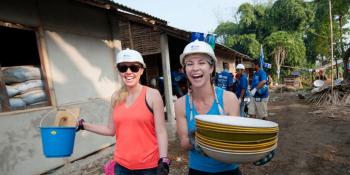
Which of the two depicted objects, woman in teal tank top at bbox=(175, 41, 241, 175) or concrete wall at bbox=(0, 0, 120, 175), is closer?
woman in teal tank top at bbox=(175, 41, 241, 175)

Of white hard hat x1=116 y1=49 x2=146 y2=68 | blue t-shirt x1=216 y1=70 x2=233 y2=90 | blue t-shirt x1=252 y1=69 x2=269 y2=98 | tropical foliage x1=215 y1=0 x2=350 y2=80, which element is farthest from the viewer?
tropical foliage x1=215 y1=0 x2=350 y2=80

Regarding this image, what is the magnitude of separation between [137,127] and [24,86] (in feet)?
11.5

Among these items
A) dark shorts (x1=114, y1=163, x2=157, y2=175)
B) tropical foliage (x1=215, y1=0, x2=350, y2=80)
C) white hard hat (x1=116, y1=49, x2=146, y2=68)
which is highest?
tropical foliage (x1=215, y1=0, x2=350, y2=80)

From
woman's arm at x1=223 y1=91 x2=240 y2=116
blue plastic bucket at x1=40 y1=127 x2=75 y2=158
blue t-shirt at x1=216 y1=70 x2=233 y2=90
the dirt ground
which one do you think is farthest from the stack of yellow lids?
blue t-shirt at x1=216 y1=70 x2=233 y2=90

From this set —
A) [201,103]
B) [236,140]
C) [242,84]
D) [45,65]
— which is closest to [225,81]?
[242,84]

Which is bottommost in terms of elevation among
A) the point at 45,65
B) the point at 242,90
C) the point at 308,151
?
the point at 308,151

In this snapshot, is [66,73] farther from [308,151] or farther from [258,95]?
[308,151]

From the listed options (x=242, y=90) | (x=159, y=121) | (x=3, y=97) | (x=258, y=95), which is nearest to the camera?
(x=159, y=121)

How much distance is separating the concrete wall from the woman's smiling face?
3.65m

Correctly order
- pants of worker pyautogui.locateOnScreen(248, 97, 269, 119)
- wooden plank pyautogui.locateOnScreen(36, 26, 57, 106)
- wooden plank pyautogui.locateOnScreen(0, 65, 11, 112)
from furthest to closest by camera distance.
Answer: pants of worker pyautogui.locateOnScreen(248, 97, 269, 119), wooden plank pyautogui.locateOnScreen(36, 26, 57, 106), wooden plank pyautogui.locateOnScreen(0, 65, 11, 112)

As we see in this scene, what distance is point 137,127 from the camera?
220cm

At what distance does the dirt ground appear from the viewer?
445 cm

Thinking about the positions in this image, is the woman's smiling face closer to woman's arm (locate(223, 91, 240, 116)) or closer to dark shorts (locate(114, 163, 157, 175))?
woman's arm (locate(223, 91, 240, 116))

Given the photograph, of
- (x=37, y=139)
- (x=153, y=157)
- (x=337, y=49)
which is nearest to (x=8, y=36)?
(x=37, y=139)
